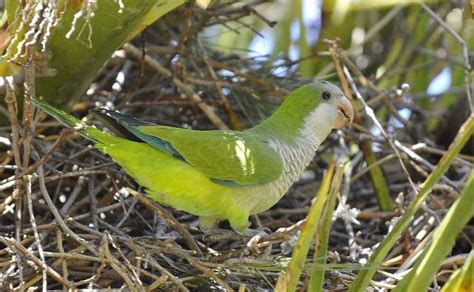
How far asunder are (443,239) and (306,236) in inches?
10.4

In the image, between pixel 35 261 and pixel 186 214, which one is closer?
pixel 35 261

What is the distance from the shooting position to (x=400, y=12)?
3.88m

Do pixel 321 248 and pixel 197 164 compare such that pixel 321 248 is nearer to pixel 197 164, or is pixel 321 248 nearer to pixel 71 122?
pixel 197 164

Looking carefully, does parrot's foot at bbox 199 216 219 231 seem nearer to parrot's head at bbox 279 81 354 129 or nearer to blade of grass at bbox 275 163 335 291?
parrot's head at bbox 279 81 354 129

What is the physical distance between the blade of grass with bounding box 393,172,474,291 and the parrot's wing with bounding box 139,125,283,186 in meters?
0.85

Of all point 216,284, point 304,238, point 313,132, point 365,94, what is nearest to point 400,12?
A: point 365,94

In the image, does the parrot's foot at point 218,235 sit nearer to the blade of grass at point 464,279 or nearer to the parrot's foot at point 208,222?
the parrot's foot at point 208,222

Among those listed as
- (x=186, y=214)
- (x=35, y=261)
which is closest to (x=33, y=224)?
(x=35, y=261)

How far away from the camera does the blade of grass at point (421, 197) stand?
1694 mm

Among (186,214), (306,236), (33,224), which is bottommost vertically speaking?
(186,214)

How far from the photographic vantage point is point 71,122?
8.06ft

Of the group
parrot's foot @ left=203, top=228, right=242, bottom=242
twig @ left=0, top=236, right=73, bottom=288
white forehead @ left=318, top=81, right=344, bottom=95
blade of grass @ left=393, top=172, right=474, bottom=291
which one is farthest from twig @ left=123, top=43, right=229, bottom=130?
blade of grass @ left=393, top=172, right=474, bottom=291

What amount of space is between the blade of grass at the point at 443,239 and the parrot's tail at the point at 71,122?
1.09 meters

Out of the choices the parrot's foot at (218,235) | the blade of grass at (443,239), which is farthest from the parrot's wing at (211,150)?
the blade of grass at (443,239)
